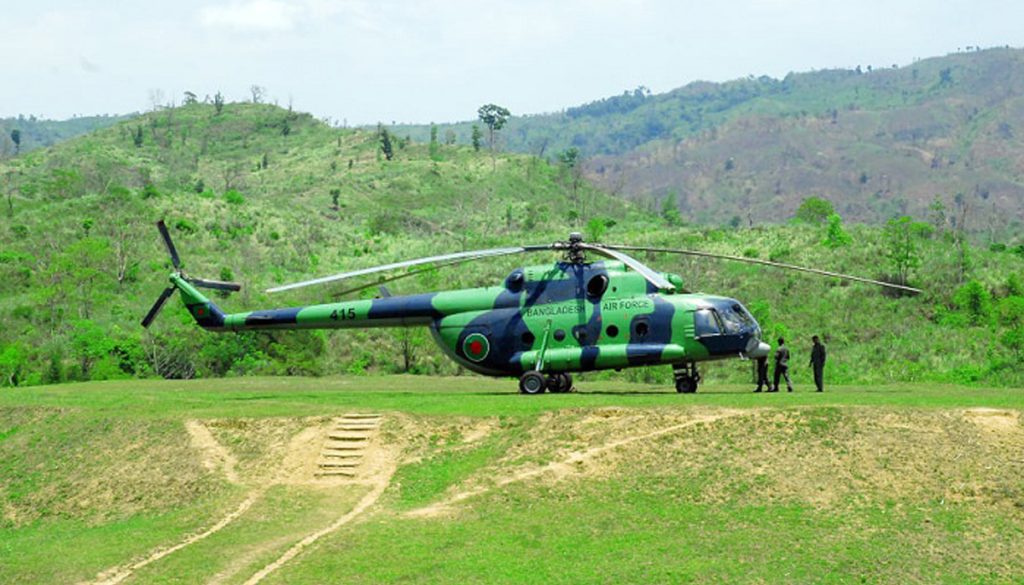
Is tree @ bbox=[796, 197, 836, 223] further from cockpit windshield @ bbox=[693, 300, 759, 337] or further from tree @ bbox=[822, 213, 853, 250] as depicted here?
cockpit windshield @ bbox=[693, 300, 759, 337]

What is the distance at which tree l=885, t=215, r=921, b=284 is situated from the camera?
66.5m

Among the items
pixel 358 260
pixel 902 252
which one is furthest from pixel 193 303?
pixel 358 260

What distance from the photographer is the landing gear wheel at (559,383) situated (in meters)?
29.6

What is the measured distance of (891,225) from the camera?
69.9 metres

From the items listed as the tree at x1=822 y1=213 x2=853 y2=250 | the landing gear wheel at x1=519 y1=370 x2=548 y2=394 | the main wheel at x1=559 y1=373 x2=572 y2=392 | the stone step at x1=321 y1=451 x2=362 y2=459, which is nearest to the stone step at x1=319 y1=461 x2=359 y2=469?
the stone step at x1=321 y1=451 x2=362 y2=459

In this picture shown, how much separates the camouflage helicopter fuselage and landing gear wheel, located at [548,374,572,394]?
601 millimetres

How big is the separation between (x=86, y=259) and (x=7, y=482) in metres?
48.3

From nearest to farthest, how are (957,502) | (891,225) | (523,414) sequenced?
(957,502)
(523,414)
(891,225)

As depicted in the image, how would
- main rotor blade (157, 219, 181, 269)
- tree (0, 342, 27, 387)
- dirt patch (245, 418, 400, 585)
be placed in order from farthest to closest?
tree (0, 342, 27, 387), main rotor blade (157, 219, 181, 269), dirt patch (245, 418, 400, 585)

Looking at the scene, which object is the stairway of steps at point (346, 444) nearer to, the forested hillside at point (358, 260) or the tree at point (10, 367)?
the forested hillside at point (358, 260)

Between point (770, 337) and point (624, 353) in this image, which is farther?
point (770, 337)

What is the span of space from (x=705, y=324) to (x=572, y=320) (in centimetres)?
361

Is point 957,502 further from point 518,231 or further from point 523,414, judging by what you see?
point 518,231

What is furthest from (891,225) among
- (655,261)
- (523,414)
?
(523,414)
